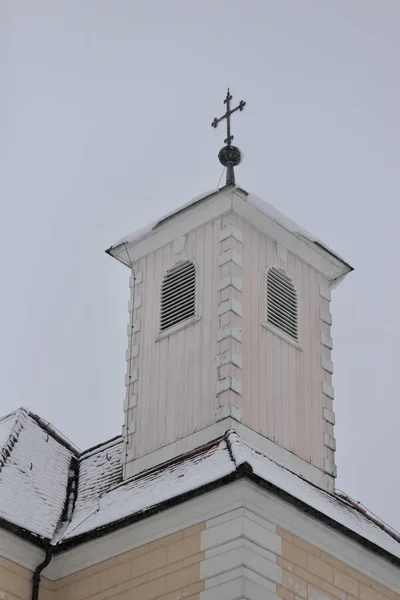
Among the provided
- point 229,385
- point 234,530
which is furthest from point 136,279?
point 234,530

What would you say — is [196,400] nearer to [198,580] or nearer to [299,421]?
[299,421]

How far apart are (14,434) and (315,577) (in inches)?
237

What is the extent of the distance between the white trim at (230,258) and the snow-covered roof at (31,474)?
164 inches

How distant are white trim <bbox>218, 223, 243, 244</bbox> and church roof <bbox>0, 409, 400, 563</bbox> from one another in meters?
3.82

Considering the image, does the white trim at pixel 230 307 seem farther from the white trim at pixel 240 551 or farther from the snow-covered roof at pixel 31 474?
the white trim at pixel 240 551

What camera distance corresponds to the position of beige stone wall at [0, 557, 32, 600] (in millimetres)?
18953

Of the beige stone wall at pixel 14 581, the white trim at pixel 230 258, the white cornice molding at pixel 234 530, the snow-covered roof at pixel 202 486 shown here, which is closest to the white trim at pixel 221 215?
the white trim at pixel 230 258

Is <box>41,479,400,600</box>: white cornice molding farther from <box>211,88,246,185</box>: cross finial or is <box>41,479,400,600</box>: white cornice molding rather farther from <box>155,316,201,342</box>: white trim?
<box>211,88,246,185</box>: cross finial

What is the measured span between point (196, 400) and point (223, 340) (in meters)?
1.03

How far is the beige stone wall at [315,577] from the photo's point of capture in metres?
18.4

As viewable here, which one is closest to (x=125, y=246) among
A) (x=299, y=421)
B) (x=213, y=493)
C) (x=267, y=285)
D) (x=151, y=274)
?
(x=151, y=274)

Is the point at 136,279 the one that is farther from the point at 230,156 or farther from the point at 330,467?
the point at 330,467

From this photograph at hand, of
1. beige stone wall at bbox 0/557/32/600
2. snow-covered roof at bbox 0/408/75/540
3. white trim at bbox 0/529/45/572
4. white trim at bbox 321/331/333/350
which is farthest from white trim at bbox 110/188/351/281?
beige stone wall at bbox 0/557/32/600

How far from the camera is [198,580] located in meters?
18.1
